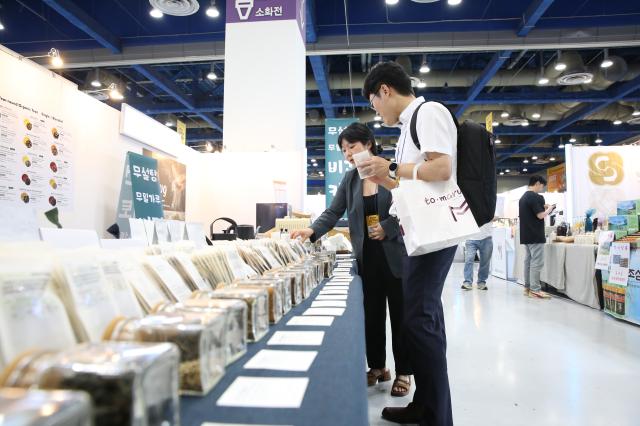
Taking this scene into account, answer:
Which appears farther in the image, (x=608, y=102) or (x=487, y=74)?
(x=608, y=102)

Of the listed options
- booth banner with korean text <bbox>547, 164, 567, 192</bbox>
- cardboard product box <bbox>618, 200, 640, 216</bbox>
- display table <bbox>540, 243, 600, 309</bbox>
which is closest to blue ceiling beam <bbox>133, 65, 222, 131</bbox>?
display table <bbox>540, 243, 600, 309</bbox>

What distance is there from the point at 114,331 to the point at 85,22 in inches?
297

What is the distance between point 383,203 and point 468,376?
1.25 m

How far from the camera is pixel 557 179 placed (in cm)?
1734

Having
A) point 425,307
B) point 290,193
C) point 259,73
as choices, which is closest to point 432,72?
point 259,73

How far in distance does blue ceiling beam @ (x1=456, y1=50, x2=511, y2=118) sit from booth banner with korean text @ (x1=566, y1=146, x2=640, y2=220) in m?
2.08

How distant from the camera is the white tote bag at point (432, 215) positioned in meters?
1.37

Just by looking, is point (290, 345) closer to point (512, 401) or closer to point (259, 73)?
point (512, 401)

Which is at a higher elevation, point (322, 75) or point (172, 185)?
point (322, 75)

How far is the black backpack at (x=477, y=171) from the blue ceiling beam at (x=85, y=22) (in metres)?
6.66

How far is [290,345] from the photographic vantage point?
0.88 m

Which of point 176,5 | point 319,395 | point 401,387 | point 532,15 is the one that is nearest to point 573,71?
point 532,15

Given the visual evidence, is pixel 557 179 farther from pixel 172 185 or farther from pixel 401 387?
pixel 401 387

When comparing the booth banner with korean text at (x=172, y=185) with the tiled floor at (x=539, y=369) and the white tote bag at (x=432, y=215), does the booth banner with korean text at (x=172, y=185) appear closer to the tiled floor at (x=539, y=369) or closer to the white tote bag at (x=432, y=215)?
the tiled floor at (x=539, y=369)
